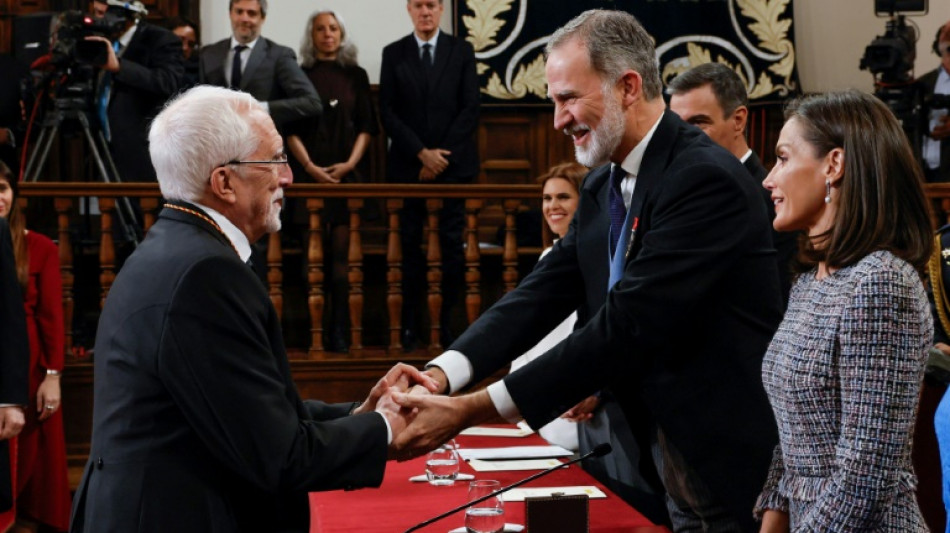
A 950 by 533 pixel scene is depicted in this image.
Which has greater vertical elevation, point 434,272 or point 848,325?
point 848,325

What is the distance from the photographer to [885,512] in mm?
1855

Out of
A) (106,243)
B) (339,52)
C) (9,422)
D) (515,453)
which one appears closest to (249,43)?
(339,52)

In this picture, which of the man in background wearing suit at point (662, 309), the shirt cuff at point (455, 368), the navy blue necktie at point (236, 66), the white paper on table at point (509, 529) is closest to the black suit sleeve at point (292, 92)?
the navy blue necktie at point (236, 66)

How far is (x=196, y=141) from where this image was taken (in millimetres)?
2029

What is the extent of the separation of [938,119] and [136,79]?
13.6 ft

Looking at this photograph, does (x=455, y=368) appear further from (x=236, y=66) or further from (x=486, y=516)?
(x=236, y=66)

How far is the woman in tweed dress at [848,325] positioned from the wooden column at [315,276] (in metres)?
3.55

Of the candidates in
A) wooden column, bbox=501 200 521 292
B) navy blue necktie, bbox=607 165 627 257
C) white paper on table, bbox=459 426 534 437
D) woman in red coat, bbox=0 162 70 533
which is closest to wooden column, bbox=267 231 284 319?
woman in red coat, bbox=0 162 70 533

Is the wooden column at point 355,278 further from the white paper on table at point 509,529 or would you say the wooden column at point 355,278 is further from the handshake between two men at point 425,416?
the white paper on table at point 509,529

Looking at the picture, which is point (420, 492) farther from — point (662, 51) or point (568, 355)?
point (662, 51)

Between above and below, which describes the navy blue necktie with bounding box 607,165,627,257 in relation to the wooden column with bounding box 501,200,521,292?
above

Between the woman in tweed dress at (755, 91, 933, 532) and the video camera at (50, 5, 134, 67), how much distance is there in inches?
160

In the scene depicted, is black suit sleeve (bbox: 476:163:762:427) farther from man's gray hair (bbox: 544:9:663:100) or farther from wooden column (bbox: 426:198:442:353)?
wooden column (bbox: 426:198:442:353)

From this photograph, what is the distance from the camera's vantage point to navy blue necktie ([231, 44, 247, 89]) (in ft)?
18.6
